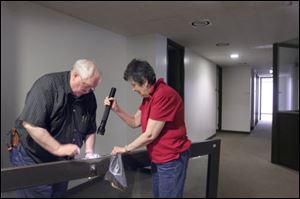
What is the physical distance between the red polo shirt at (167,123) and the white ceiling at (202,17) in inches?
28.0

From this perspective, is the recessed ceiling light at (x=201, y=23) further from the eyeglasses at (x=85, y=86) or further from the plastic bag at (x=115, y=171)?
the plastic bag at (x=115, y=171)

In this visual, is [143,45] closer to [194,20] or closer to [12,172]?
[194,20]

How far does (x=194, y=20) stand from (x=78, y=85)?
1.10m

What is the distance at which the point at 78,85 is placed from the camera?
29.3 inches

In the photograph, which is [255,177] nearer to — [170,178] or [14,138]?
[170,178]

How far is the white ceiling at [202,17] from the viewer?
126 centimetres

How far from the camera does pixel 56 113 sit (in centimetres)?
73

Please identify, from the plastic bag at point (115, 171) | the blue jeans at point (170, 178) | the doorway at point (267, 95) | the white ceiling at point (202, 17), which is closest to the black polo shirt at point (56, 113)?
the plastic bag at point (115, 171)

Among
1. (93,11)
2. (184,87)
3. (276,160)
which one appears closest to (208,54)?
(184,87)

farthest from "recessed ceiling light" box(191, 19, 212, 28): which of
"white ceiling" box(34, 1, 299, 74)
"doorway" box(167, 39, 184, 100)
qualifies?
"doorway" box(167, 39, 184, 100)

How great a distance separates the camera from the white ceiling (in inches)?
49.6

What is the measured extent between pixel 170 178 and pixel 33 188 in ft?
1.38

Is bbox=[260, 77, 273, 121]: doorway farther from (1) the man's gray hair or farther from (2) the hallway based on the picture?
(1) the man's gray hair

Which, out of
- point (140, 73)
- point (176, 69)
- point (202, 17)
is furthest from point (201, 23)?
point (140, 73)
